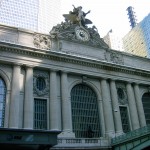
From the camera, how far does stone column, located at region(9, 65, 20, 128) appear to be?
2462cm

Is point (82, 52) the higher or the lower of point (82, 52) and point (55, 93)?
the higher

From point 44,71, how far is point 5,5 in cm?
5461

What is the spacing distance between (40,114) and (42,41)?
8267mm

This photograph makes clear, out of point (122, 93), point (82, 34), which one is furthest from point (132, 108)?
point (82, 34)

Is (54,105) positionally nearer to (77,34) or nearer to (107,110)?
(107,110)

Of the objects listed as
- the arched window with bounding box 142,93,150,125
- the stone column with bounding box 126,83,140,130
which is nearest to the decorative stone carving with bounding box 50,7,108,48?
the stone column with bounding box 126,83,140,130

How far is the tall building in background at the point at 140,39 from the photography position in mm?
93750

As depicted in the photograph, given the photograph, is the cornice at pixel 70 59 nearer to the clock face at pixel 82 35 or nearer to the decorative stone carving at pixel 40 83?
the decorative stone carving at pixel 40 83

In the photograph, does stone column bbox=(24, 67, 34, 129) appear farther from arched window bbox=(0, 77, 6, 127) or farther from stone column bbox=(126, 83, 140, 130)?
stone column bbox=(126, 83, 140, 130)

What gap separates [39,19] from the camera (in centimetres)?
7775

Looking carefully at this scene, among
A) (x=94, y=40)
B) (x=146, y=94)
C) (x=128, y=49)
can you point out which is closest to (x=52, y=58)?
(x=94, y=40)

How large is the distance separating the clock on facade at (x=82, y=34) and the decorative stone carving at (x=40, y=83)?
7.02 m

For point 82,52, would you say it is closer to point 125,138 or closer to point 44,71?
point 44,71

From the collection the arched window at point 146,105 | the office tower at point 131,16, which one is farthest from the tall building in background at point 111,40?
the arched window at point 146,105
